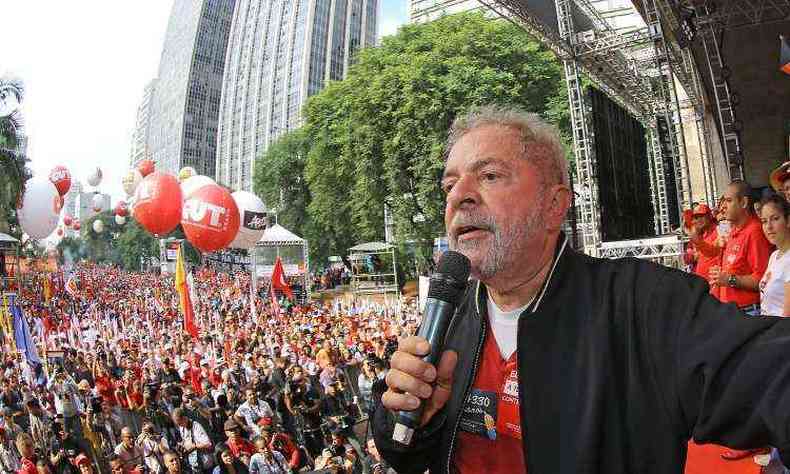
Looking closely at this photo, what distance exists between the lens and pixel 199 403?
8.09 meters

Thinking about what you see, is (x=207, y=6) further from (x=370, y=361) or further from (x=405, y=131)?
(x=370, y=361)

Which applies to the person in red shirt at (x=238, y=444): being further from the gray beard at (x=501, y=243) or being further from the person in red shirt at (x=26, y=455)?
the gray beard at (x=501, y=243)

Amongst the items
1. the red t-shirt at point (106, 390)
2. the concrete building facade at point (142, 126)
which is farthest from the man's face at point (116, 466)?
the concrete building facade at point (142, 126)

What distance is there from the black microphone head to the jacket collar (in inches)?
5.1

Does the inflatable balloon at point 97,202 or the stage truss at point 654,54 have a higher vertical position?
the inflatable balloon at point 97,202

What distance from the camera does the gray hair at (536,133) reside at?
1440mm

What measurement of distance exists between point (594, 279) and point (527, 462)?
42 centimetres

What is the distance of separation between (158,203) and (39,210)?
8.34 metres

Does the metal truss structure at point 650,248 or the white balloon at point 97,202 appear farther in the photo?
the white balloon at point 97,202

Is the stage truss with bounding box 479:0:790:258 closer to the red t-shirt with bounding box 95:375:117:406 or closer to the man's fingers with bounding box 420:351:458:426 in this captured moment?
the man's fingers with bounding box 420:351:458:426

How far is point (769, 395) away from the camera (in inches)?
34.8

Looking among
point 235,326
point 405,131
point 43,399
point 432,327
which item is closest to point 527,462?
point 432,327

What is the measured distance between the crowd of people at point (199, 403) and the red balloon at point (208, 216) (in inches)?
93.1

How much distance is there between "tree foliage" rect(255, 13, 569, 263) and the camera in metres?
19.8
